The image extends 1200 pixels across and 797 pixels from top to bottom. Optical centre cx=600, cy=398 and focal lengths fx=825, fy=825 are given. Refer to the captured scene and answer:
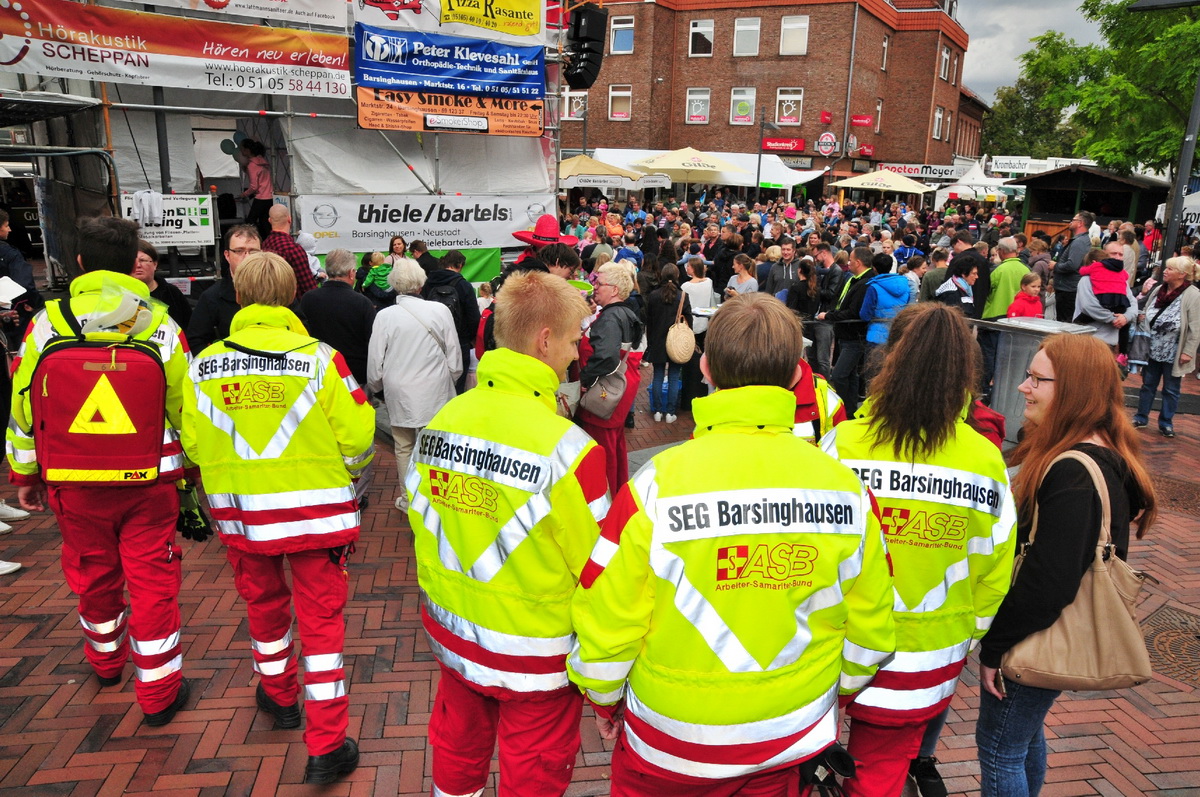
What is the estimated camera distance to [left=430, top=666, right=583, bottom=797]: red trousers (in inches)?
89.4

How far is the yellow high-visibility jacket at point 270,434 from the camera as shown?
2.93m

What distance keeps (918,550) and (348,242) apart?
28.2ft

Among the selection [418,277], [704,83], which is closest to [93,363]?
[418,277]

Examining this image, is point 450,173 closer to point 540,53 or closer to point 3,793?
point 540,53

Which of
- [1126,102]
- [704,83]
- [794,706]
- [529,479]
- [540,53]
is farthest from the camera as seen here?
[704,83]

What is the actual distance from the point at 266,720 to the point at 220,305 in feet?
8.15

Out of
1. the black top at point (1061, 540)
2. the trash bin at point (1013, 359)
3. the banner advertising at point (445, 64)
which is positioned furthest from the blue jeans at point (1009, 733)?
the banner advertising at point (445, 64)

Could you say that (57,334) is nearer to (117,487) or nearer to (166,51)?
(117,487)

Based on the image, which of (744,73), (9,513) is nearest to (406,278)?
(9,513)

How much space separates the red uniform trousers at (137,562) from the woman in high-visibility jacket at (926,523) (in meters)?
2.65

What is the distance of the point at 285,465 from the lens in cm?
296

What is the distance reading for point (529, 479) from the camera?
7.06ft

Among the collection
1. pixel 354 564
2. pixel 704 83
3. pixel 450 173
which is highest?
pixel 704 83

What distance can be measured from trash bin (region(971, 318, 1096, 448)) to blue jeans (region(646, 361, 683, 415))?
2.86 metres
